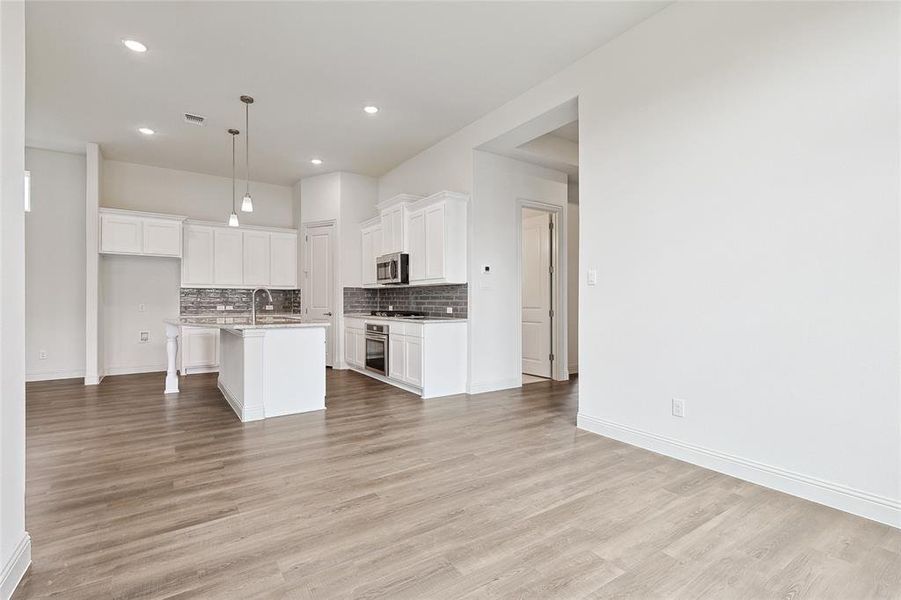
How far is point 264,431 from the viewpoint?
3.69 metres

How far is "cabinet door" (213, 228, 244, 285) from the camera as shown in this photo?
704cm

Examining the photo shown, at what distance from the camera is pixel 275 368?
13.7ft

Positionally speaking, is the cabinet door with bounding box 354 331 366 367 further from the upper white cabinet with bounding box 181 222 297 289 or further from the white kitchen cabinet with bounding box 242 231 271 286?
the white kitchen cabinet with bounding box 242 231 271 286

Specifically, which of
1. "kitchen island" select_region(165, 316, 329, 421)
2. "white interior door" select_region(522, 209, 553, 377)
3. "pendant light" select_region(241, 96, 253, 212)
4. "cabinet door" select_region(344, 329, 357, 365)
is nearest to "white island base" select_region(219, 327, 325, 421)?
"kitchen island" select_region(165, 316, 329, 421)

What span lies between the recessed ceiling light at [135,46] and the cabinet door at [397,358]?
3696mm

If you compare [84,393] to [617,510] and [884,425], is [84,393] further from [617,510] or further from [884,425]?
[884,425]

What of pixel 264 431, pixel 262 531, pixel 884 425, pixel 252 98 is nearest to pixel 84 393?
pixel 264 431

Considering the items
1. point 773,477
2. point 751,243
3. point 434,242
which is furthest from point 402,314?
point 773,477

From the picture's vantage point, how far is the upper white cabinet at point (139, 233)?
6062 millimetres

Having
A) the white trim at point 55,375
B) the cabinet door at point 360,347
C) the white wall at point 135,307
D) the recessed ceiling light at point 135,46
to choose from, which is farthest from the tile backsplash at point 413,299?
the white trim at point 55,375

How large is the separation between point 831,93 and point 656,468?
2.40 metres

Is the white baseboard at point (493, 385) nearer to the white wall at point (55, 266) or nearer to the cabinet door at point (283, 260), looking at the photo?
the cabinet door at point (283, 260)

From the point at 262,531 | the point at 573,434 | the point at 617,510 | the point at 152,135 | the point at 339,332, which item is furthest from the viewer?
the point at 339,332

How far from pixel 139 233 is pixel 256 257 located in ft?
5.36
